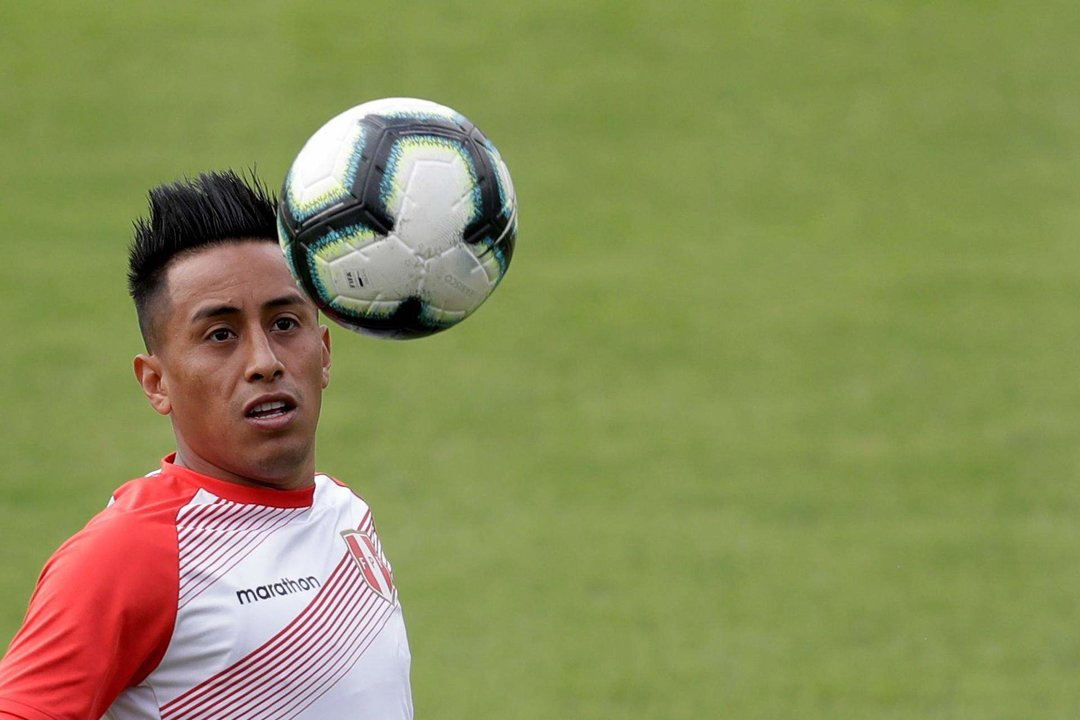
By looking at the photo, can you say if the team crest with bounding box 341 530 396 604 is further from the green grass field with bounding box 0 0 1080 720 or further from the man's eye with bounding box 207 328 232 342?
the green grass field with bounding box 0 0 1080 720

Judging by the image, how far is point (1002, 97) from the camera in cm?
1717

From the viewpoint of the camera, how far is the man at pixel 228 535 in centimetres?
338

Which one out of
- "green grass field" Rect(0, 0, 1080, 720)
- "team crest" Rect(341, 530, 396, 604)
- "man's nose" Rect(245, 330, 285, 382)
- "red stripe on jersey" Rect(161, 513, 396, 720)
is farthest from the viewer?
"green grass field" Rect(0, 0, 1080, 720)

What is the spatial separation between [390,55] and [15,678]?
48.5 feet

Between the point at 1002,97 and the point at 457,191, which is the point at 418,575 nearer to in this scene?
the point at 457,191

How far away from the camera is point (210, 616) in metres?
3.51

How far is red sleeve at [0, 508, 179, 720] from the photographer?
10.5 ft

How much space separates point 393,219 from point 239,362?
1.76ft

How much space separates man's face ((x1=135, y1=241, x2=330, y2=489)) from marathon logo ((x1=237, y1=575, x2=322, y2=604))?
28 centimetres

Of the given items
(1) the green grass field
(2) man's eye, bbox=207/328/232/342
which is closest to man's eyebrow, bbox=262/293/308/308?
(2) man's eye, bbox=207/328/232/342

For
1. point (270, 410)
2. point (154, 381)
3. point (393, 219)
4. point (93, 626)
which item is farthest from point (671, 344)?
point (93, 626)

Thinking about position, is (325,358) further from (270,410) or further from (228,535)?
(228,535)

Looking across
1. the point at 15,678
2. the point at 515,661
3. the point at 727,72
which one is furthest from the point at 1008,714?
the point at 727,72

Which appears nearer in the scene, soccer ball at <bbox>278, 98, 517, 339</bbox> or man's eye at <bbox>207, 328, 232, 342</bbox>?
soccer ball at <bbox>278, 98, 517, 339</bbox>
